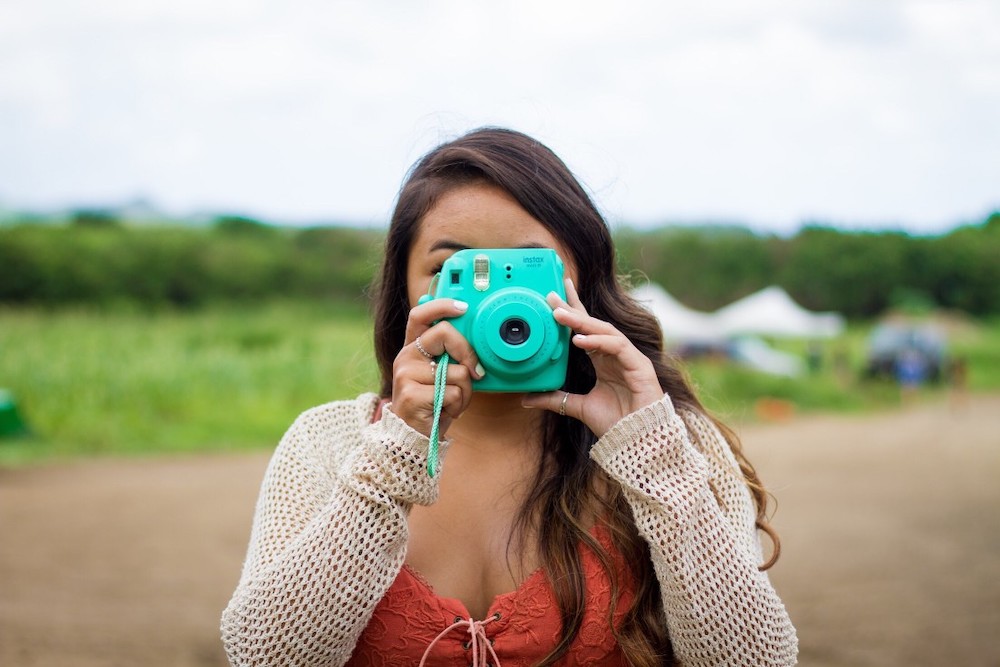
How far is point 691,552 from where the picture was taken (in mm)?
1630

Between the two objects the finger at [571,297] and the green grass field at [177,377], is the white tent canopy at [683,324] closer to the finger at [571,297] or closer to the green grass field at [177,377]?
the green grass field at [177,377]

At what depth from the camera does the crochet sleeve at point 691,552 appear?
64.1 inches

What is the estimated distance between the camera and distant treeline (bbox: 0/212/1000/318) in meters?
12.3

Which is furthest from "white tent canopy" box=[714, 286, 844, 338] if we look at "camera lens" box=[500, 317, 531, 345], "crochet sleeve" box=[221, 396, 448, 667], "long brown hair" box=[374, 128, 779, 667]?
"crochet sleeve" box=[221, 396, 448, 667]

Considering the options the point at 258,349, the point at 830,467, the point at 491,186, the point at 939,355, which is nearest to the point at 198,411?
the point at 258,349

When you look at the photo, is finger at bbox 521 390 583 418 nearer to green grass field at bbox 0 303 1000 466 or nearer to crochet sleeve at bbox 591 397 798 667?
crochet sleeve at bbox 591 397 798 667

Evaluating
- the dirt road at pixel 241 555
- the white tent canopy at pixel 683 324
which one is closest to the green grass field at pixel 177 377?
the dirt road at pixel 241 555

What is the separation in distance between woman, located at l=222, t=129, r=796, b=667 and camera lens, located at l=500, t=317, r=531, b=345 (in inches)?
2.8

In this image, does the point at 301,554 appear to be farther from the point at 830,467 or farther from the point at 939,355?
the point at 939,355

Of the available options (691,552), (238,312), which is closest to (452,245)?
(691,552)

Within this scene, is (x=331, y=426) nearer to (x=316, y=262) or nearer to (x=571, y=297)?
(x=571, y=297)

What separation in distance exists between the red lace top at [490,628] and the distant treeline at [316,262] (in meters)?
9.75

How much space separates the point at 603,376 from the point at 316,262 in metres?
14.4

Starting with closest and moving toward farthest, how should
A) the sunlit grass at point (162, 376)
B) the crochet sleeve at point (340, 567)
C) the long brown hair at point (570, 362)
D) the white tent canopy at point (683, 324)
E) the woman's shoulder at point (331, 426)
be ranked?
the crochet sleeve at point (340, 567) → the long brown hair at point (570, 362) → the woman's shoulder at point (331, 426) → the sunlit grass at point (162, 376) → the white tent canopy at point (683, 324)
